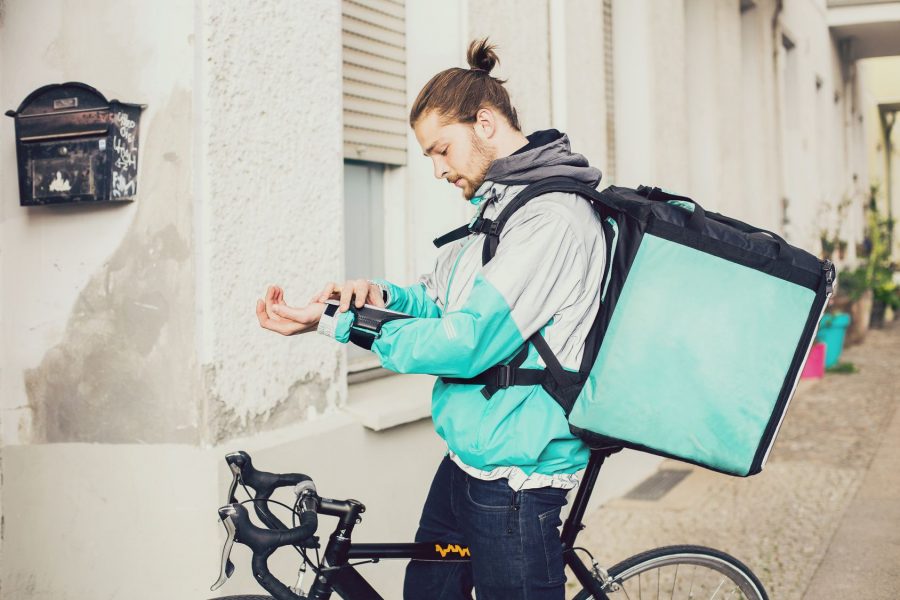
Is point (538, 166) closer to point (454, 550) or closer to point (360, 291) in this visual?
point (360, 291)

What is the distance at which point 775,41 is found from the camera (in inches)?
436

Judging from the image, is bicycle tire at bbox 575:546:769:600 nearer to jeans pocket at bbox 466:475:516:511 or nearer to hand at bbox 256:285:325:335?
jeans pocket at bbox 466:475:516:511

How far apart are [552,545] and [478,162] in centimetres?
88

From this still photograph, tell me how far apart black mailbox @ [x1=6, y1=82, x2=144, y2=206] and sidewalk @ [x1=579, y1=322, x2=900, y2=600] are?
2857mm

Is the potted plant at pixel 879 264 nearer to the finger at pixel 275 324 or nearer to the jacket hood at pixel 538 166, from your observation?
the jacket hood at pixel 538 166

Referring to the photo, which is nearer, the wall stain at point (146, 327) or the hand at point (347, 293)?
the hand at point (347, 293)

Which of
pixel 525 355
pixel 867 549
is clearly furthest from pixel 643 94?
pixel 525 355

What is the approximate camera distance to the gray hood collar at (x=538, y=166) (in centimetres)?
224

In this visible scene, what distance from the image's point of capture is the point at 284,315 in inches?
85.4

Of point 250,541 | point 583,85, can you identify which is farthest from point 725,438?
point 583,85

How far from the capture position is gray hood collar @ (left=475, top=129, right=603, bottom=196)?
224 centimetres

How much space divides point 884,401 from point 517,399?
7.92 meters

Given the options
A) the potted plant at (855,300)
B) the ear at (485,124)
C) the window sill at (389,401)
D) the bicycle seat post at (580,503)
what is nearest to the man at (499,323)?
the ear at (485,124)

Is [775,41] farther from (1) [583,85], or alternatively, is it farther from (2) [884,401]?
(1) [583,85]
